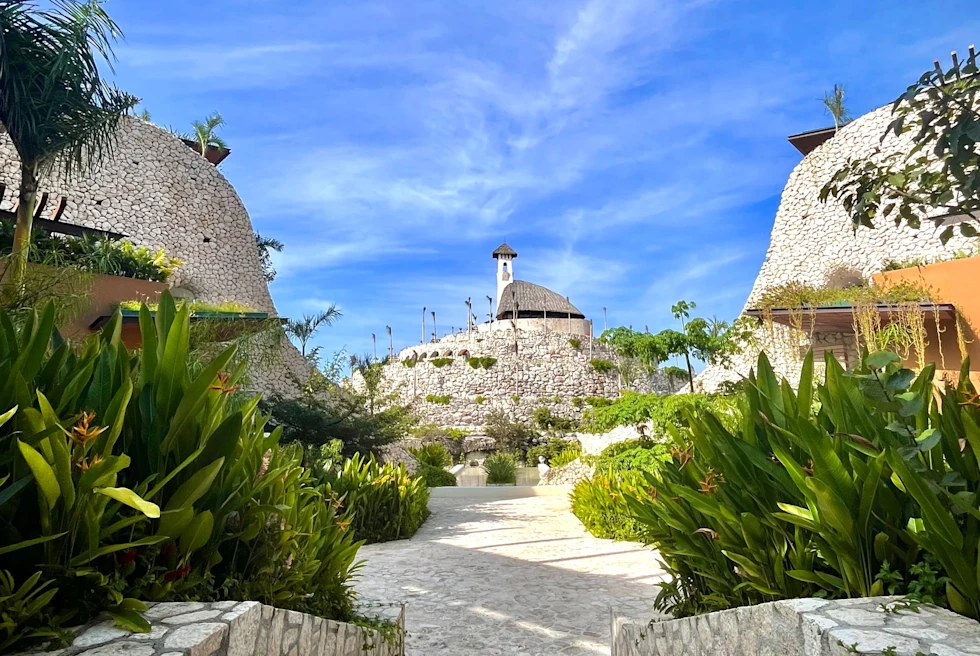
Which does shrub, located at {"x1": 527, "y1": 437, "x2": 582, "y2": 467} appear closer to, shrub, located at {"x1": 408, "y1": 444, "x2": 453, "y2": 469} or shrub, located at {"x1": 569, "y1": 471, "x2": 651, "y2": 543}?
shrub, located at {"x1": 408, "y1": 444, "x2": 453, "y2": 469}

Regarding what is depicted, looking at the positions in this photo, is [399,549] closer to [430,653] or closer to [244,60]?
[430,653]

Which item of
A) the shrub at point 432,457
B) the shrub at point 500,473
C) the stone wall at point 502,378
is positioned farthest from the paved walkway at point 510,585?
the stone wall at point 502,378

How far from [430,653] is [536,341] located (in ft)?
90.9

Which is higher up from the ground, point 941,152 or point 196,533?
point 941,152

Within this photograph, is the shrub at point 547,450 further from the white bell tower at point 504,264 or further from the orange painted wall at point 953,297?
the white bell tower at point 504,264

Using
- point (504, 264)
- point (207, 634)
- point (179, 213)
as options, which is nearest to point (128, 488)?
point (207, 634)

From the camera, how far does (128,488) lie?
5.29 ft

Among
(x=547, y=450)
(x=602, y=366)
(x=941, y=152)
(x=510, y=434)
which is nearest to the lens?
(x=941, y=152)

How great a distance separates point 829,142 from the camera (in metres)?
19.5

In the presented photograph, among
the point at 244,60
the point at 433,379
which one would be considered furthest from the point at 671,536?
the point at 433,379

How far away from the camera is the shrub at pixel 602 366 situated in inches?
1204

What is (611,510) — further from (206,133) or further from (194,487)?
(206,133)

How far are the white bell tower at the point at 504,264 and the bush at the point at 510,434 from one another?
1872cm

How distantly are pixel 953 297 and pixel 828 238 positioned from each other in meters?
10.1
